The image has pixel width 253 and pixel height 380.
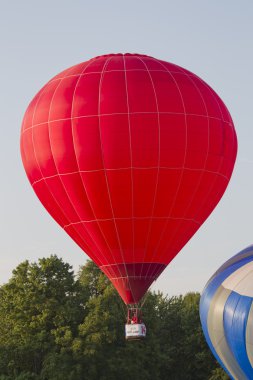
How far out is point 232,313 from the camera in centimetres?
3509

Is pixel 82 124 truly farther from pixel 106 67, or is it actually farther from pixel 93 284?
pixel 93 284

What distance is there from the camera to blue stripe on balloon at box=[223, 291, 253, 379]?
113 ft

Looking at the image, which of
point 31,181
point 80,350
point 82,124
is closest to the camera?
point 82,124

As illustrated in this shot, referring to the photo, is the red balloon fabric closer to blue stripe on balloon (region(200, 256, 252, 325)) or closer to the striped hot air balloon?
the striped hot air balloon

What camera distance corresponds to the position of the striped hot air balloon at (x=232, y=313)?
34.5 m

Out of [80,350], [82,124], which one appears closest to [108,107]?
[82,124]

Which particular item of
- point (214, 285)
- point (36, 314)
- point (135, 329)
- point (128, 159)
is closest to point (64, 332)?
point (36, 314)

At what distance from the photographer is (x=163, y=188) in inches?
1251

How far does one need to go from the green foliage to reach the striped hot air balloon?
1539 cm

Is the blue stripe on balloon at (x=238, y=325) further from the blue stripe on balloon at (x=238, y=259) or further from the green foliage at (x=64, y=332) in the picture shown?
the green foliage at (x=64, y=332)

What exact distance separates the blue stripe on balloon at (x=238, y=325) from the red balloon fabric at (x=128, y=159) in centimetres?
332

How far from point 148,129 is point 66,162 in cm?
276

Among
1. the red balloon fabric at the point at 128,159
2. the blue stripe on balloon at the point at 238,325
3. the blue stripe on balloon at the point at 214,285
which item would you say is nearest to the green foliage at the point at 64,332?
the blue stripe on balloon at the point at 214,285

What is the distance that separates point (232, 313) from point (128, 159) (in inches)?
288
